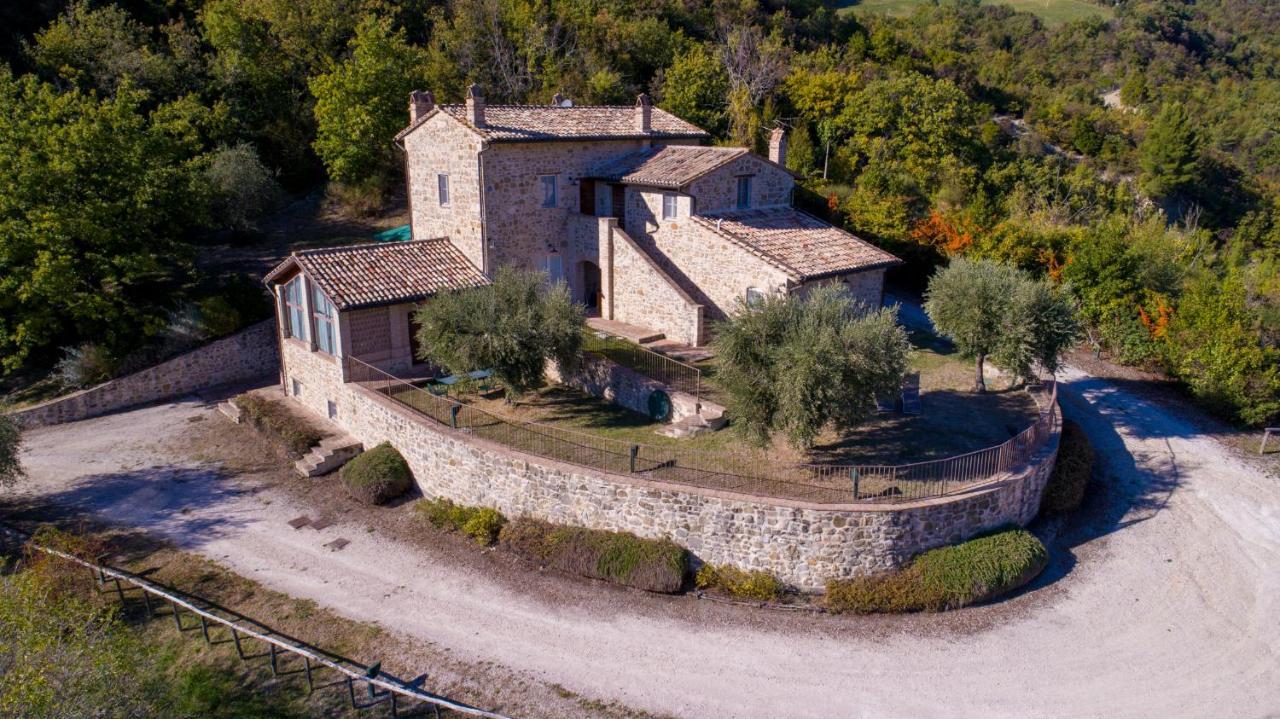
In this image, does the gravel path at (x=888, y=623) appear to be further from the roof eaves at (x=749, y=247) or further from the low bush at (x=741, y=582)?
the roof eaves at (x=749, y=247)

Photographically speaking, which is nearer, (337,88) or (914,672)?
(914,672)

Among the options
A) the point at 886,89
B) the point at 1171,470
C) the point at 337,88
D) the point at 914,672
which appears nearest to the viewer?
the point at 914,672

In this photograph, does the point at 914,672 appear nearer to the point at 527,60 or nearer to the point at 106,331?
the point at 106,331

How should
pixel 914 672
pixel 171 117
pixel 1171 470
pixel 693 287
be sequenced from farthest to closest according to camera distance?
pixel 171 117, pixel 693 287, pixel 1171 470, pixel 914 672

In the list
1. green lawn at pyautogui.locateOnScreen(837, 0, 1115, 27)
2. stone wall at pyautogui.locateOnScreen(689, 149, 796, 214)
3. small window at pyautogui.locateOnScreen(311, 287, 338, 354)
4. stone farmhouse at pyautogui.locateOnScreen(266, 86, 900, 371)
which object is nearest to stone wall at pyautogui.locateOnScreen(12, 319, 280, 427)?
stone farmhouse at pyautogui.locateOnScreen(266, 86, 900, 371)

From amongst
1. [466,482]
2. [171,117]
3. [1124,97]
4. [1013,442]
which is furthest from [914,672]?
[1124,97]

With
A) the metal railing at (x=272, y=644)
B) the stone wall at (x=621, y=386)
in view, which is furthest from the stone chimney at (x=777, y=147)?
the metal railing at (x=272, y=644)
